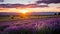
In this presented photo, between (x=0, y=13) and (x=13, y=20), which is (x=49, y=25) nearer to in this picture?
(x=13, y=20)

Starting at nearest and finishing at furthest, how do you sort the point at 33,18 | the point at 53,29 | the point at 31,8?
the point at 53,29 < the point at 33,18 < the point at 31,8

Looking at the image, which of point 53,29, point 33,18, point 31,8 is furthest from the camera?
point 31,8

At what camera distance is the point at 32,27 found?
797 mm

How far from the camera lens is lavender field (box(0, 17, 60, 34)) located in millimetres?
791

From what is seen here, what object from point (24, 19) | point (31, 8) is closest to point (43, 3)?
point (31, 8)

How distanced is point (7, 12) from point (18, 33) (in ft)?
0.74

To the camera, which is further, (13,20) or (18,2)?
(18,2)

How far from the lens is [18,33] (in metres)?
0.80

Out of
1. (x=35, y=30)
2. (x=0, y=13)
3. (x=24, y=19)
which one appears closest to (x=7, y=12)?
(x=0, y=13)

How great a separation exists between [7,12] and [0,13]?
51mm

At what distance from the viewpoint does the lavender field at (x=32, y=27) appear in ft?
2.59

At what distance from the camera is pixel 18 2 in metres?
1.04

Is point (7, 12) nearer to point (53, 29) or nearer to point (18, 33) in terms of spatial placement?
point (18, 33)

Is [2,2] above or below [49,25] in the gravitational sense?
above
